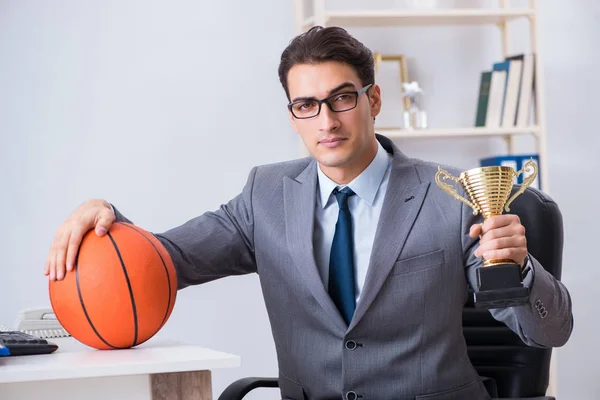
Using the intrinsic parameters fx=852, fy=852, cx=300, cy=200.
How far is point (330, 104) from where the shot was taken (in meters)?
1.99

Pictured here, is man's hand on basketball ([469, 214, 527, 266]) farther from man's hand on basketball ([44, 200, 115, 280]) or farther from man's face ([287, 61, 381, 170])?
man's hand on basketball ([44, 200, 115, 280])

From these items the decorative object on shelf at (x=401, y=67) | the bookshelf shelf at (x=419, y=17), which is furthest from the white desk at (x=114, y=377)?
the decorative object on shelf at (x=401, y=67)

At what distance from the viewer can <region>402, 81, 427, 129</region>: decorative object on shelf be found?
3621 millimetres

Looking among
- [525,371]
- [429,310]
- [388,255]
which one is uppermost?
[388,255]

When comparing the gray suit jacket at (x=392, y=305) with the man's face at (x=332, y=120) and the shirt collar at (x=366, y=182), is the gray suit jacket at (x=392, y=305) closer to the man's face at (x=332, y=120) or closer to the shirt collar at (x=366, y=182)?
the shirt collar at (x=366, y=182)

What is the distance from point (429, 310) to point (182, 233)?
63 cm

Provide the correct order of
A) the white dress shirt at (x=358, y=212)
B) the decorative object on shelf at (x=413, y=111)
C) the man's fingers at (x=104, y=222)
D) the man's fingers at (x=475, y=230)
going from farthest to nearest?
the decorative object on shelf at (x=413, y=111)
the white dress shirt at (x=358, y=212)
the man's fingers at (x=104, y=222)
the man's fingers at (x=475, y=230)

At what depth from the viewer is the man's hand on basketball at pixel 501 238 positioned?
158cm

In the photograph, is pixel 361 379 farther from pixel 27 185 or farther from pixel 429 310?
pixel 27 185

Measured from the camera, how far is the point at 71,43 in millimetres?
3584

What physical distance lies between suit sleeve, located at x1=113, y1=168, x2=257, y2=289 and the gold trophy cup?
700 mm

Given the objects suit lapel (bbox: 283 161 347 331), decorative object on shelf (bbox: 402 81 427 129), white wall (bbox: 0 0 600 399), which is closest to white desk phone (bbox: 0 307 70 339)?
suit lapel (bbox: 283 161 347 331)

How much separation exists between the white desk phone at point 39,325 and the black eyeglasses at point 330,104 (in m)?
0.78

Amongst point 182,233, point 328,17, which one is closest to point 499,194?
point 182,233
